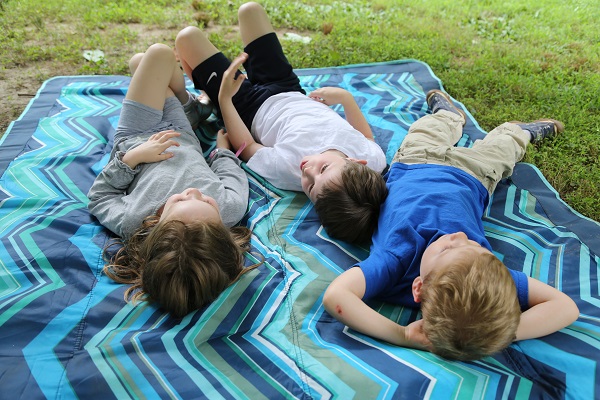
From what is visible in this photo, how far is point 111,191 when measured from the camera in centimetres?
237

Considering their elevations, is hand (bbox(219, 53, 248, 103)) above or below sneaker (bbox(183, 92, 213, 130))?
above

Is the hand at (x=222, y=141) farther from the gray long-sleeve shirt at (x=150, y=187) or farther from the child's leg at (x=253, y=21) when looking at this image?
the child's leg at (x=253, y=21)

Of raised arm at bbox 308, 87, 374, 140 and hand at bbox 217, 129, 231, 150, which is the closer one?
hand at bbox 217, 129, 231, 150

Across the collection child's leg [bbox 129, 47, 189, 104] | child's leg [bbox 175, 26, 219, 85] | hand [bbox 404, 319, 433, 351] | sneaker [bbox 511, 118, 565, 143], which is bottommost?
sneaker [bbox 511, 118, 565, 143]

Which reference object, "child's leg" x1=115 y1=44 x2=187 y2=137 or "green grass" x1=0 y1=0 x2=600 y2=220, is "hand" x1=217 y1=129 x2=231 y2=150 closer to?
"child's leg" x1=115 y1=44 x2=187 y2=137

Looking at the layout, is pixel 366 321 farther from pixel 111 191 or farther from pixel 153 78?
pixel 153 78

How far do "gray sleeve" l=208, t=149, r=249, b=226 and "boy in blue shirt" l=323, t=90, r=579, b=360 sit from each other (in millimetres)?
689

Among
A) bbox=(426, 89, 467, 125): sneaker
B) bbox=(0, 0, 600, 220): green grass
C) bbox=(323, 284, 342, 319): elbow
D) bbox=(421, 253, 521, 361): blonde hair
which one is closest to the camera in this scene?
bbox=(421, 253, 521, 361): blonde hair

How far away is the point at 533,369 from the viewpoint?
1.63 m

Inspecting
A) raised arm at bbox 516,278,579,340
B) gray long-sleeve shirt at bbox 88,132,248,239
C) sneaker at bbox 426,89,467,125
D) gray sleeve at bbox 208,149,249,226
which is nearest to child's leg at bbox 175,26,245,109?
gray sleeve at bbox 208,149,249,226

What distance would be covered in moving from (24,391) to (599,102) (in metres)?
4.04

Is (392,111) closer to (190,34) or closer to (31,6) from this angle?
(190,34)

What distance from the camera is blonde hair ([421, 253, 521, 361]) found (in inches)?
57.0

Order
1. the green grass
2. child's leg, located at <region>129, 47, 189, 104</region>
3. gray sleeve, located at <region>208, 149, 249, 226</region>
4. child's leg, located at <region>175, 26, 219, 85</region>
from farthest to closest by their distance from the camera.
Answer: the green grass < child's leg, located at <region>175, 26, 219, 85</region> < child's leg, located at <region>129, 47, 189, 104</region> < gray sleeve, located at <region>208, 149, 249, 226</region>
